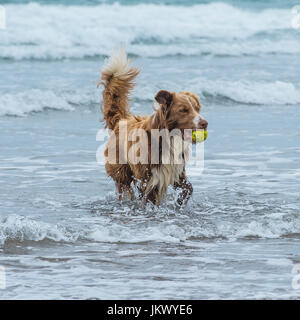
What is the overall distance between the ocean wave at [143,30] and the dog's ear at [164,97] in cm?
1608

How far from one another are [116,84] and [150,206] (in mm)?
1451

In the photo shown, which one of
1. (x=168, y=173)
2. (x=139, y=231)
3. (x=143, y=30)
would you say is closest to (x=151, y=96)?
(x=168, y=173)

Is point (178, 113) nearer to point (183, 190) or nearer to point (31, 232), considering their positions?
point (183, 190)

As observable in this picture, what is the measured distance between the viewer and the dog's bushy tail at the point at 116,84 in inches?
305

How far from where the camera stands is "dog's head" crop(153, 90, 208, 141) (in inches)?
261

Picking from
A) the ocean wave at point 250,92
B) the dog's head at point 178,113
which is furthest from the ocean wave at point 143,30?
the dog's head at point 178,113

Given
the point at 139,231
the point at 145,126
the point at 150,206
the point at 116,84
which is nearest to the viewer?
the point at 139,231

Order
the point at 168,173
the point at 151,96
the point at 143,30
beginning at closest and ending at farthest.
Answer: the point at 168,173 < the point at 151,96 < the point at 143,30

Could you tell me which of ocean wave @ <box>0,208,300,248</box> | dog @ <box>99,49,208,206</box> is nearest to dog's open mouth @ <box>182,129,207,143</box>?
dog @ <box>99,49,208,206</box>

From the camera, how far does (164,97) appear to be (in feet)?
21.7

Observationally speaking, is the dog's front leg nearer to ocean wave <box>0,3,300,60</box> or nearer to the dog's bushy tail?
the dog's bushy tail

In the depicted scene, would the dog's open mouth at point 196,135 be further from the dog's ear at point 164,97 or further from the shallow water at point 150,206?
the shallow water at point 150,206

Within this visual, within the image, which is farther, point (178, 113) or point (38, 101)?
point (38, 101)

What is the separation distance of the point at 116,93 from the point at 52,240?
7.62 ft
